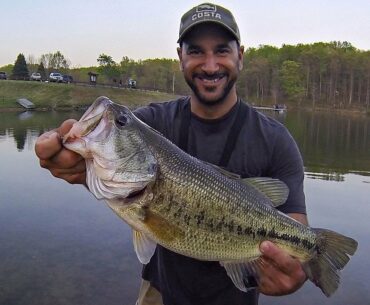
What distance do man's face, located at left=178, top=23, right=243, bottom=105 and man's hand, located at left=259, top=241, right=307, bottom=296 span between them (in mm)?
1338

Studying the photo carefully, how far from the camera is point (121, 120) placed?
2891 millimetres

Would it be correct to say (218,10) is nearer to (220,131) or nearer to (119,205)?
(220,131)

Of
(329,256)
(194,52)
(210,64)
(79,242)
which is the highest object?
(194,52)

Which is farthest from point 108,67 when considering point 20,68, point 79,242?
point 79,242

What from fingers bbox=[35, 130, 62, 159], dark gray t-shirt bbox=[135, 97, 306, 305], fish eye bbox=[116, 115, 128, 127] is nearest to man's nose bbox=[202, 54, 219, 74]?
dark gray t-shirt bbox=[135, 97, 306, 305]

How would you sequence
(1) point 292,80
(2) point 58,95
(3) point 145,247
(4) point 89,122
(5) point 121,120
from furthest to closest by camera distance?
1. (1) point 292,80
2. (2) point 58,95
3. (3) point 145,247
4. (5) point 121,120
5. (4) point 89,122

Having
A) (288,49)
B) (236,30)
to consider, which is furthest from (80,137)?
(288,49)

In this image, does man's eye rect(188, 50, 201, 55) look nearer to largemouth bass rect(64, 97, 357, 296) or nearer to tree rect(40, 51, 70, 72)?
largemouth bass rect(64, 97, 357, 296)

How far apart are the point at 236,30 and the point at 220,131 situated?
946 mm

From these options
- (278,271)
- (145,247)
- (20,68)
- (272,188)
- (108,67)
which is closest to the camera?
(145,247)

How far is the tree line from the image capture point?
9912cm

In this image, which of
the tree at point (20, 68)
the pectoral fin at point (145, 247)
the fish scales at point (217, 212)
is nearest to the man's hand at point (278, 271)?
the fish scales at point (217, 212)

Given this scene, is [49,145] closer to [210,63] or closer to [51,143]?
[51,143]

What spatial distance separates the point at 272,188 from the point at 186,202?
80 cm
